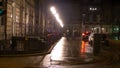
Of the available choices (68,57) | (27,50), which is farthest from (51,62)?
(27,50)

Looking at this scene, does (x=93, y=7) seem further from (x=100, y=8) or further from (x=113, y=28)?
(x=113, y=28)

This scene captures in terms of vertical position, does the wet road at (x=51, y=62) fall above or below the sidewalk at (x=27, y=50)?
below

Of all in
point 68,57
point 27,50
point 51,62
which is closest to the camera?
point 51,62

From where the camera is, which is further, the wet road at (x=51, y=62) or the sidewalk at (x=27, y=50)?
the sidewalk at (x=27, y=50)

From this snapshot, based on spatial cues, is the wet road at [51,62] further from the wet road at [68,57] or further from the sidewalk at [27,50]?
the sidewalk at [27,50]

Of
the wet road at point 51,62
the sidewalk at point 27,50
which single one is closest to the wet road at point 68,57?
the wet road at point 51,62

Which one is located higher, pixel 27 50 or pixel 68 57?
pixel 27 50

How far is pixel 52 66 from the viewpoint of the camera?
15461 mm

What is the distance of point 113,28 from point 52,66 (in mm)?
81596

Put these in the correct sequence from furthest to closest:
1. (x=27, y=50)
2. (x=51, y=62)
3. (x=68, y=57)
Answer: (x=27, y=50) < (x=68, y=57) < (x=51, y=62)

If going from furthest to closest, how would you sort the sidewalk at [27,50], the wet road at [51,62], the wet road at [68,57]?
the sidewalk at [27,50], the wet road at [68,57], the wet road at [51,62]

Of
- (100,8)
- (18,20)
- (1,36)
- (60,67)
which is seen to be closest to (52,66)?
(60,67)

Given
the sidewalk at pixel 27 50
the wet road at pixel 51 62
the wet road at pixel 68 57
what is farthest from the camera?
the sidewalk at pixel 27 50

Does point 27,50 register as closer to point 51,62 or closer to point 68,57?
point 68,57
